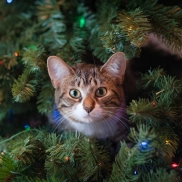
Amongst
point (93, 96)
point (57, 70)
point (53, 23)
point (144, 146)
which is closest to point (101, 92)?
point (93, 96)

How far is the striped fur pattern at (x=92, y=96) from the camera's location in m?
0.84

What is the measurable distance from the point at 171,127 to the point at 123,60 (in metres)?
0.25

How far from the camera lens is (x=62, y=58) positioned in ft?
2.91

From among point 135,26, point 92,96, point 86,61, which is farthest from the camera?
point 86,61

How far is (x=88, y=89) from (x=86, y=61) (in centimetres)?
18

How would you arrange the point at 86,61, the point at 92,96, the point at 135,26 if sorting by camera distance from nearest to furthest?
1. the point at 135,26
2. the point at 92,96
3. the point at 86,61

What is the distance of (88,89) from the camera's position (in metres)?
0.86

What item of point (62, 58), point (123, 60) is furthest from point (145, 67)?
point (62, 58)

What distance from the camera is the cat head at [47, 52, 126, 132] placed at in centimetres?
83

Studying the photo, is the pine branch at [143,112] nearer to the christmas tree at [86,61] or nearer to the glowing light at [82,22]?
the christmas tree at [86,61]

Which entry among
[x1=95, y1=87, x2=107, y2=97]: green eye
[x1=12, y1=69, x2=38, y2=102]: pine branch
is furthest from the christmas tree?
[x1=95, y1=87, x2=107, y2=97]: green eye

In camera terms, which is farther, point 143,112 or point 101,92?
point 101,92

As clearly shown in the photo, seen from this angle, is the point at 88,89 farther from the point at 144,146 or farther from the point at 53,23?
the point at 144,146

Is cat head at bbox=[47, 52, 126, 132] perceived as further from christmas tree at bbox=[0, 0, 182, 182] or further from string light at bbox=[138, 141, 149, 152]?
string light at bbox=[138, 141, 149, 152]
